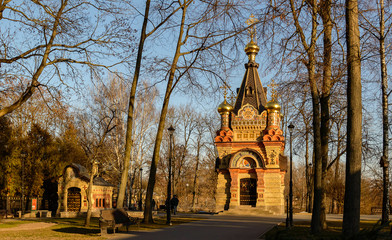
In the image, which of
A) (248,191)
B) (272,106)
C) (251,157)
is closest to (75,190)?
(248,191)

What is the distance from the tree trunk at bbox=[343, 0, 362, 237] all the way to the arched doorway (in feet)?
69.3

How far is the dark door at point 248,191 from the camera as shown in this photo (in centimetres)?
3212

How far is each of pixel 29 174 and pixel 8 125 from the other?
3770mm

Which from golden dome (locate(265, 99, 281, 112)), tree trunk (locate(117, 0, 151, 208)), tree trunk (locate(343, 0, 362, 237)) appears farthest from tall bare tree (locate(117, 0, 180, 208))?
golden dome (locate(265, 99, 281, 112))

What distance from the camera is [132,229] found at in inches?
623

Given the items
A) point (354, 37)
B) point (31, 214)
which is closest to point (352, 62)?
point (354, 37)

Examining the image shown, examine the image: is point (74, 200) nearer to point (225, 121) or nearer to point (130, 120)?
point (130, 120)

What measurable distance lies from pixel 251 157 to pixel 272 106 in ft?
13.8

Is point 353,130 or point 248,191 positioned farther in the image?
point 248,191

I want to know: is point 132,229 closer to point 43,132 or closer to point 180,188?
point 43,132

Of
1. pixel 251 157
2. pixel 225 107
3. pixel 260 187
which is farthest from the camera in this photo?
pixel 225 107

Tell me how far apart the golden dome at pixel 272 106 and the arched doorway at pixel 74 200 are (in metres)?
15.2

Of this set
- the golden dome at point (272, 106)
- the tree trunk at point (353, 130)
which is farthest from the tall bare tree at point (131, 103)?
the golden dome at point (272, 106)

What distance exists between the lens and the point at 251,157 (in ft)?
105
